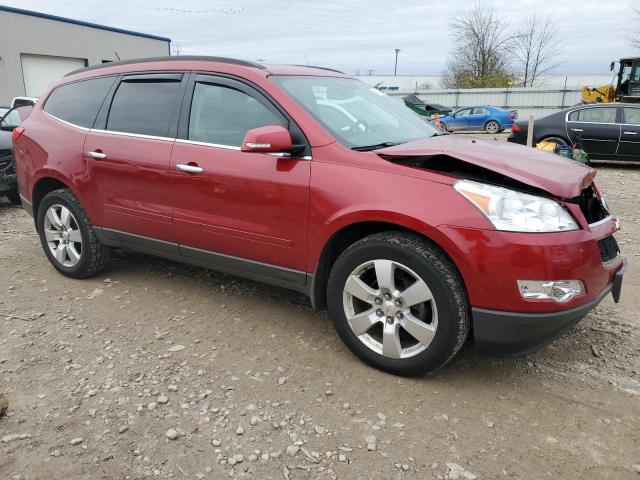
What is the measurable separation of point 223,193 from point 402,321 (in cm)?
140

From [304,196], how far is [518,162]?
1203 mm

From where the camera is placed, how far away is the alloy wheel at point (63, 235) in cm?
439

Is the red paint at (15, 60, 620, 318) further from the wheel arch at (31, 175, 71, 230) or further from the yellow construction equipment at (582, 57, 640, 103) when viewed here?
the yellow construction equipment at (582, 57, 640, 103)

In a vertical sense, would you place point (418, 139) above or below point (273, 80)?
below

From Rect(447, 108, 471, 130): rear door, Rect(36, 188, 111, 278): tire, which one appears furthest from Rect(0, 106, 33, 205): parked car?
Rect(447, 108, 471, 130): rear door

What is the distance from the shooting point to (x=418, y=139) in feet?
11.6

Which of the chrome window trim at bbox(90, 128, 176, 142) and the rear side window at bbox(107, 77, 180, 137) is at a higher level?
the rear side window at bbox(107, 77, 180, 137)

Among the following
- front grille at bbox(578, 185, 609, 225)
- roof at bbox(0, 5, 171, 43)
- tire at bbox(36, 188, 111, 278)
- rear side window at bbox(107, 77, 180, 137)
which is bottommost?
tire at bbox(36, 188, 111, 278)

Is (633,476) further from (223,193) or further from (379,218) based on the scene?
(223,193)

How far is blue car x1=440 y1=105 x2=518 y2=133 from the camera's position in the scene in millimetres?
24062

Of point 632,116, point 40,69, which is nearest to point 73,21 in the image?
point 40,69

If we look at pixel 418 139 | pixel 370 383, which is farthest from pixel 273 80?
pixel 370 383

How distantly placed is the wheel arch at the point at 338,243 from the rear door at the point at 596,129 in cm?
1033

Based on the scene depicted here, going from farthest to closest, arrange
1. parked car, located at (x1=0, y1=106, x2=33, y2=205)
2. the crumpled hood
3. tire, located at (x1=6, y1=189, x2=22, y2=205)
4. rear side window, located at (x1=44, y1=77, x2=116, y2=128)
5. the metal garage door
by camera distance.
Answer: the metal garage door
tire, located at (x1=6, y1=189, x2=22, y2=205)
parked car, located at (x1=0, y1=106, x2=33, y2=205)
rear side window, located at (x1=44, y1=77, x2=116, y2=128)
the crumpled hood
